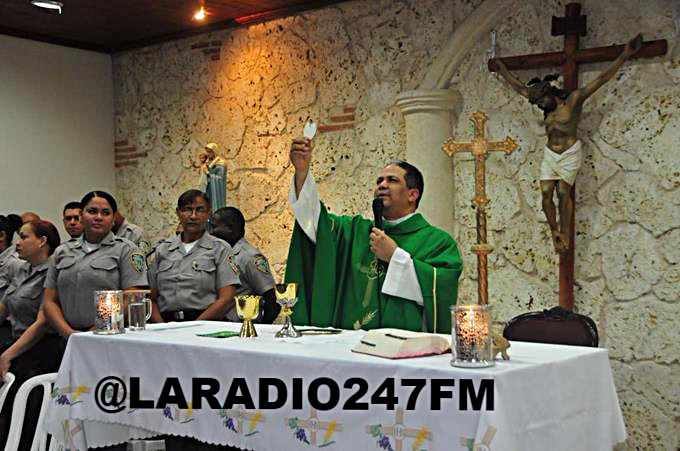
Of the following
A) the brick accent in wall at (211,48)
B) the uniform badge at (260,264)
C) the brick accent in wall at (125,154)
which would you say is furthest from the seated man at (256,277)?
the brick accent in wall at (125,154)

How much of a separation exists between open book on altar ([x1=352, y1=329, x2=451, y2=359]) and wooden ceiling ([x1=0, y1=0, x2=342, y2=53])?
4.86 m

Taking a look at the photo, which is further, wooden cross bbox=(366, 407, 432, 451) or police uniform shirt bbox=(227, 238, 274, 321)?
police uniform shirt bbox=(227, 238, 274, 321)

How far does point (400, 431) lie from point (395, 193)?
6.16 feet

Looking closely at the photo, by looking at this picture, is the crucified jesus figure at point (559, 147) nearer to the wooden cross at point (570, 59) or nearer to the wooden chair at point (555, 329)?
the wooden cross at point (570, 59)

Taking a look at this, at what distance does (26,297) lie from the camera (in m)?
5.82

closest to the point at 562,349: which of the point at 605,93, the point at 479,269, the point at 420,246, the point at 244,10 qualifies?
Result: the point at 420,246

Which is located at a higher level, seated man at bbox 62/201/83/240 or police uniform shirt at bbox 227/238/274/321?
seated man at bbox 62/201/83/240

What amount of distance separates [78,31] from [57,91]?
649 mm

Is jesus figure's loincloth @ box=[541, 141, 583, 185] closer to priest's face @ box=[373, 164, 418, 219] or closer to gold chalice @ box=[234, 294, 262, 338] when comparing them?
priest's face @ box=[373, 164, 418, 219]

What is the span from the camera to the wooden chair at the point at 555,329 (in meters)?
3.80

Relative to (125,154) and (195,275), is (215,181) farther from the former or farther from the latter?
(195,275)

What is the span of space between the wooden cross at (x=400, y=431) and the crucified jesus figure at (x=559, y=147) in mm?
3240

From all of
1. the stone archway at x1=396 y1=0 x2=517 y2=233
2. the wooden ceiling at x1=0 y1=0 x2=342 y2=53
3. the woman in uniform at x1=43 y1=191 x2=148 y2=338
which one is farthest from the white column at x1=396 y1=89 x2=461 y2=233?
the woman in uniform at x1=43 y1=191 x2=148 y2=338

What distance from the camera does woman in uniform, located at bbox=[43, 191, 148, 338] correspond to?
5.23 metres
